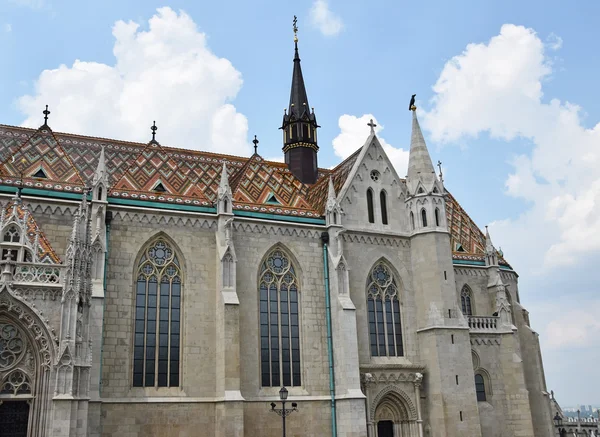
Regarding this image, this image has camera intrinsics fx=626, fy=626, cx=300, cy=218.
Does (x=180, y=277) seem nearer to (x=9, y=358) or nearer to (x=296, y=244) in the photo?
(x=296, y=244)

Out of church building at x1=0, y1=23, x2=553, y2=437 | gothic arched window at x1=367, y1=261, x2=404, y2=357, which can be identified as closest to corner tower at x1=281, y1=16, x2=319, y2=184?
church building at x1=0, y1=23, x2=553, y2=437

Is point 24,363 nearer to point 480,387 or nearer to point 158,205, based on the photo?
point 158,205

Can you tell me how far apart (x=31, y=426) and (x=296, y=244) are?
1351cm

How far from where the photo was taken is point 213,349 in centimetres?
2470

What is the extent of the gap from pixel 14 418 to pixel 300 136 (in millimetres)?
21214

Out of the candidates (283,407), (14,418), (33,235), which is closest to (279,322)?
(283,407)

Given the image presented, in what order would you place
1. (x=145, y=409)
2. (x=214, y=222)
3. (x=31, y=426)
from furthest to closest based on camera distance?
(x=214, y=222) < (x=145, y=409) < (x=31, y=426)

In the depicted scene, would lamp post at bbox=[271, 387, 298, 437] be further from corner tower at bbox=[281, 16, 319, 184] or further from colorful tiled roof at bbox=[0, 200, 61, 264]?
corner tower at bbox=[281, 16, 319, 184]

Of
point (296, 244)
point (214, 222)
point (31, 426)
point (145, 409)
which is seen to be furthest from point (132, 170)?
point (31, 426)

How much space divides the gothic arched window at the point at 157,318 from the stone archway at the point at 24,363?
20.6ft

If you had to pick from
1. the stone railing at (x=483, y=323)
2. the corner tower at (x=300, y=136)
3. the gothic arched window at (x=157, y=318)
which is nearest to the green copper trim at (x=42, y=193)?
the gothic arched window at (x=157, y=318)

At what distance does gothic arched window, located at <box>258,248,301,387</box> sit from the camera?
25.8 m

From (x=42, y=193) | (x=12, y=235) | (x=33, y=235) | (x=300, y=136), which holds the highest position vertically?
(x=300, y=136)

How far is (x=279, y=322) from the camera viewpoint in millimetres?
26453
